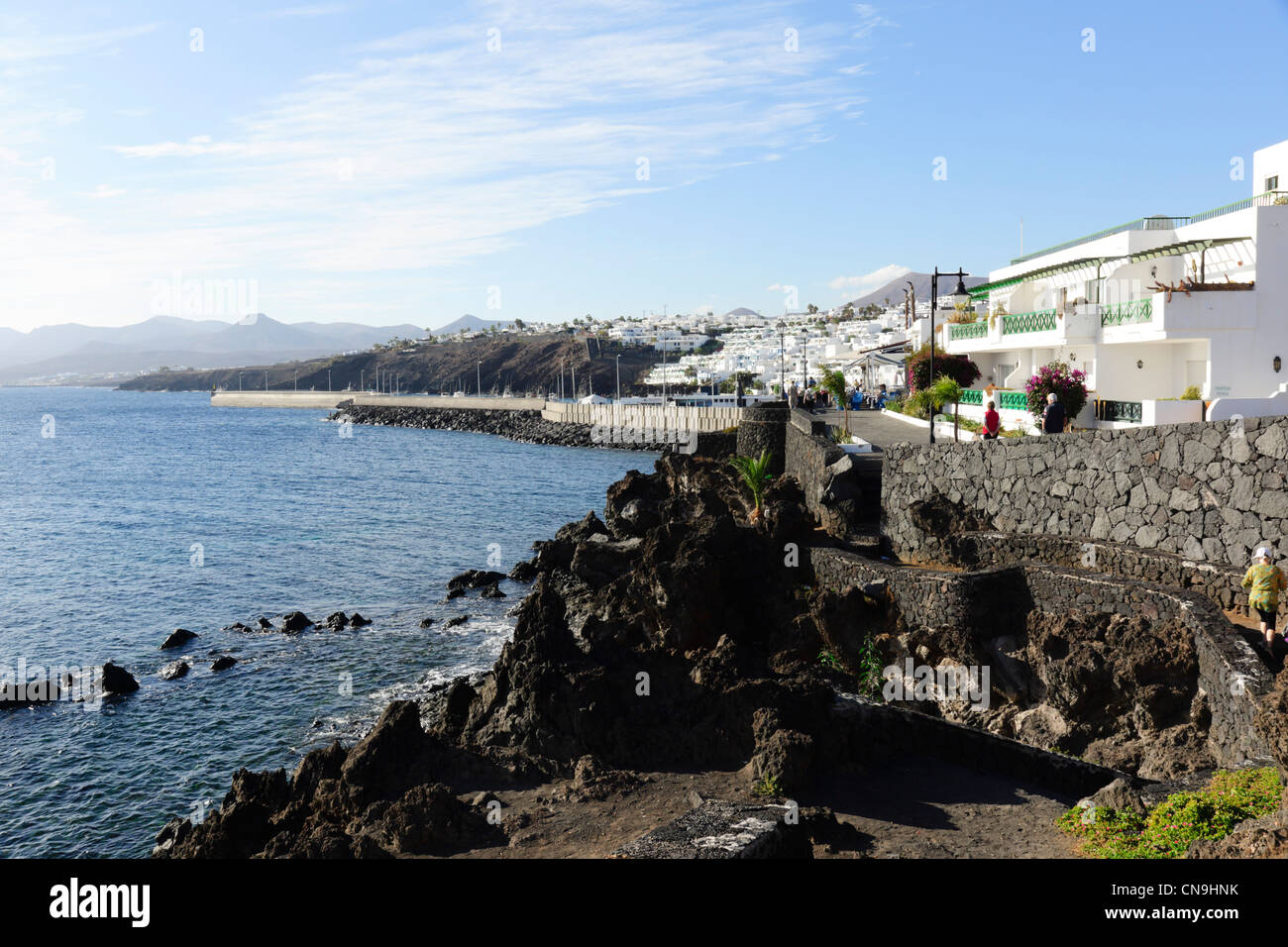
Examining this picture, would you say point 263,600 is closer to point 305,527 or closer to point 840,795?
point 305,527

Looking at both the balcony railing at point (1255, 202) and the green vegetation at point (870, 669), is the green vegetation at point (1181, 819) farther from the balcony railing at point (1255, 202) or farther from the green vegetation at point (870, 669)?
the balcony railing at point (1255, 202)

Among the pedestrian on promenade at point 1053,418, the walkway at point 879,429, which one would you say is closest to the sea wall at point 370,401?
the walkway at point 879,429

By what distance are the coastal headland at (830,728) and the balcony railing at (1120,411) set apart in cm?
474

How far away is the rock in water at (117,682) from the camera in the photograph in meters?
21.2

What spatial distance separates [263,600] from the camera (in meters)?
30.0

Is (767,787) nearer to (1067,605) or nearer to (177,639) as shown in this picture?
(1067,605)

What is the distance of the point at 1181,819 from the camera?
29.4ft

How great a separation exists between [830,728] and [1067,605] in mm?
5474

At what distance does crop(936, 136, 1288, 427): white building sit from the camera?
22531 mm

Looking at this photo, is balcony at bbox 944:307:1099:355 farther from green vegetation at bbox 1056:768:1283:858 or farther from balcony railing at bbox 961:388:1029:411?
green vegetation at bbox 1056:768:1283:858

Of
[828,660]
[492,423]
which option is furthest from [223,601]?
[492,423]

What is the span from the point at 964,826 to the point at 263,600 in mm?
24842

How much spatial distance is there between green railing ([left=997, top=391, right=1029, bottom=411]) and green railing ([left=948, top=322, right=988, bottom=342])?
8.33 metres
